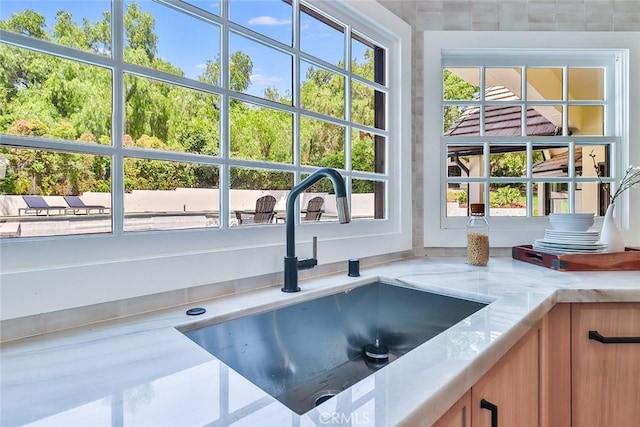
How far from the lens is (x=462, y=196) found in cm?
185

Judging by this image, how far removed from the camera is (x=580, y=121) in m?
1.86

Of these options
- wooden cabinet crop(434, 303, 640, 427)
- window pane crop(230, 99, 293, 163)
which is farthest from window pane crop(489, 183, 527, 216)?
A: window pane crop(230, 99, 293, 163)

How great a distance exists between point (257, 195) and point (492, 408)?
0.95 meters

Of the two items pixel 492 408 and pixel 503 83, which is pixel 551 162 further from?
pixel 492 408

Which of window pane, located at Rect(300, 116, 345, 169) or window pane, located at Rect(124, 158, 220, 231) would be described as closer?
window pane, located at Rect(124, 158, 220, 231)

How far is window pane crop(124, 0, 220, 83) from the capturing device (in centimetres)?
96

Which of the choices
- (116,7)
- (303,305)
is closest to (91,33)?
(116,7)

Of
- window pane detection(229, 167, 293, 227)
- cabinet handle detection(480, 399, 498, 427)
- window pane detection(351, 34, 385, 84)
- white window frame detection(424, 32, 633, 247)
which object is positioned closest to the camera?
cabinet handle detection(480, 399, 498, 427)

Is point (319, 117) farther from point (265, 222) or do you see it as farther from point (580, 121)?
point (580, 121)

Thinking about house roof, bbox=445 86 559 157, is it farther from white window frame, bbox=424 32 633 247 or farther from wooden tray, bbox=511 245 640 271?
wooden tray, bbox=511 245 640 271

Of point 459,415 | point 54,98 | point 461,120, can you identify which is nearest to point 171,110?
point 54,98

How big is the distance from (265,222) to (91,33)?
2.42 feet

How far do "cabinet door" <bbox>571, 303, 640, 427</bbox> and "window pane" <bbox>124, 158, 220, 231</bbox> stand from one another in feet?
3.92
